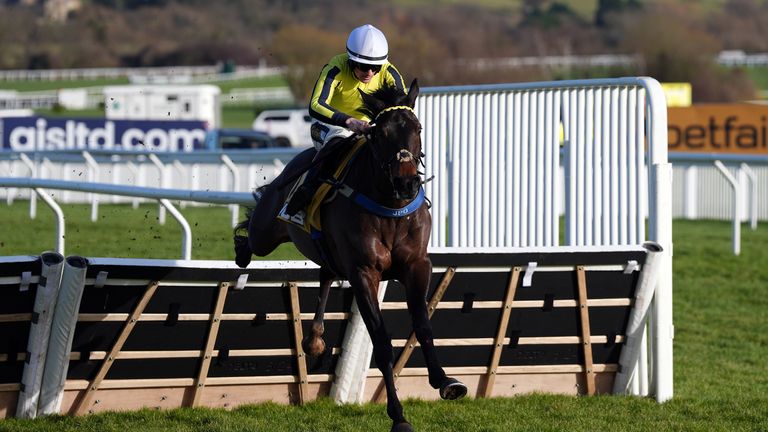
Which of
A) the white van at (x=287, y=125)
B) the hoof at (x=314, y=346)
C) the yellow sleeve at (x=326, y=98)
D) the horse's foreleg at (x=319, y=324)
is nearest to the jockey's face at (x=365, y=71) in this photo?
the yellow sleeve at (x=326, y=98)

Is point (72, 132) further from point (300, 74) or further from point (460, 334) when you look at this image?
point (300, 74)

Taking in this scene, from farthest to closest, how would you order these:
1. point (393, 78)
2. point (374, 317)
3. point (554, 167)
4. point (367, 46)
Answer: point (554, 167) → point (393, 78) → point (367, 46) → point (374, 317)

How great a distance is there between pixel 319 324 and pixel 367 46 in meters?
1.68

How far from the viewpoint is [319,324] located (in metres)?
7.65

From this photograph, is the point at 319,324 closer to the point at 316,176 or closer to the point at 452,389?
the point at 316,176

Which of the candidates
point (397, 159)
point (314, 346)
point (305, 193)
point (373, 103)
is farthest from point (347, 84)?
point (314, 346)

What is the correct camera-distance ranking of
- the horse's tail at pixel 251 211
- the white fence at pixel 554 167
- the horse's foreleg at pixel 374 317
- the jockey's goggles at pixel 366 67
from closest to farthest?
the horse's foreleg at pixel 374 317 → the jockey's goggles at pixel 366 67 → the white fence at pixel 554 167 → the horse's tail at pixel 251 211

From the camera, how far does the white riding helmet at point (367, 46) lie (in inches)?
281

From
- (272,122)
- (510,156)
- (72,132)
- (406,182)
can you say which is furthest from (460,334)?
(272,122)

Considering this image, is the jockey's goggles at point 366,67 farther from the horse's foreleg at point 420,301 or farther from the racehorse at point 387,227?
the horse's foreleg at point 420,301

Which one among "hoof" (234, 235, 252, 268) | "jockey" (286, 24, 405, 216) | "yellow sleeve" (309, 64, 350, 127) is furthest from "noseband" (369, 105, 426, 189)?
"hoof" (234, 235, 252, 268)

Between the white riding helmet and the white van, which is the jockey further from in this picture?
the white van

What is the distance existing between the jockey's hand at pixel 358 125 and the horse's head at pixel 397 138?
0.06 meters

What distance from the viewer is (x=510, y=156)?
28.4ft
